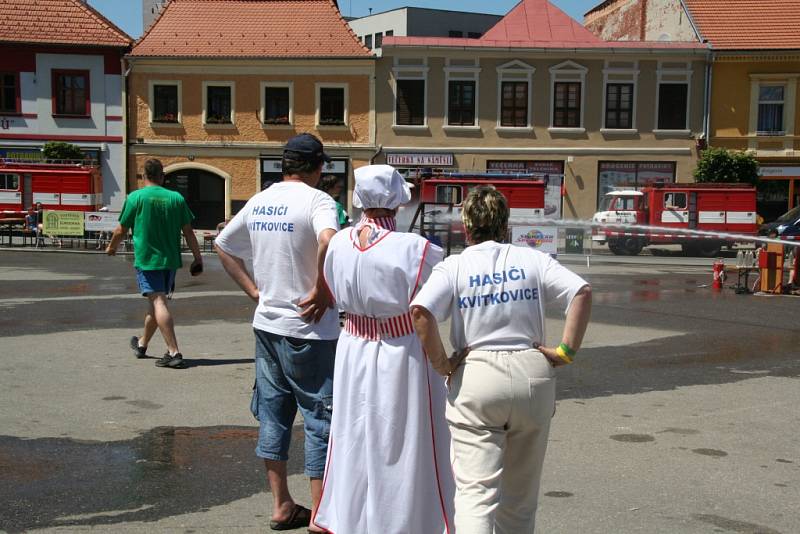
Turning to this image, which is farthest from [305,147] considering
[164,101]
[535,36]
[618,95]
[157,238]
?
[535,36]

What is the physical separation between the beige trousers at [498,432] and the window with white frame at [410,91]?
32.1 meters

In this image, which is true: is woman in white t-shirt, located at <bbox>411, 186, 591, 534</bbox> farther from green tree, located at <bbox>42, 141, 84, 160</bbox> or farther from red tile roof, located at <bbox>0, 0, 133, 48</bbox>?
red tile roof, located at <bbox>0, 0, 133, 48</bbox>

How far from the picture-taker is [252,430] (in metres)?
6.42

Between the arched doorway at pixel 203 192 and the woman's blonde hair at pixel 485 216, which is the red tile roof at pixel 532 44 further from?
the woman's blonde hair at pixel 485 216

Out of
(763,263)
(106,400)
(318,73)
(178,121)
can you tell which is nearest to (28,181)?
(178,121)

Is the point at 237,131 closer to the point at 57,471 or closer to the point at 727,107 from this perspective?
the point at 727,107

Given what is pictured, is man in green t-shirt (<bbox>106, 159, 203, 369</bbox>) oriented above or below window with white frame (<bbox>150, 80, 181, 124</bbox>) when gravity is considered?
below

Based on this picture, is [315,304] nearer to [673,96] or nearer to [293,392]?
[293,392]

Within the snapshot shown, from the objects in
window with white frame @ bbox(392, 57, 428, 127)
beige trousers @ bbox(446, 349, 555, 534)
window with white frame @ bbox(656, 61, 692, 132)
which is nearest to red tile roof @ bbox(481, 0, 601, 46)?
window with white frame @ bbox(656, 61, 692, 132)

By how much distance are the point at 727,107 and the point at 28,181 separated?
2498 cm

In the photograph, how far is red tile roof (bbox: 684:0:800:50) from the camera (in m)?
35.4

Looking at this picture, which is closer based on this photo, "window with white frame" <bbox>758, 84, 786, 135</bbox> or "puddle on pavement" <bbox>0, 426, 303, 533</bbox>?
"puddle on pavement" <bbox>0, 426, 303, 533</bbox>

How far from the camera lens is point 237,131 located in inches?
1411

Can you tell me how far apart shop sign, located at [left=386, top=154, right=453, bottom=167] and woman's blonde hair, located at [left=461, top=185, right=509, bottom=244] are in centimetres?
3171
